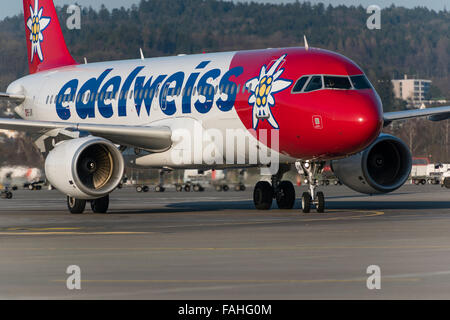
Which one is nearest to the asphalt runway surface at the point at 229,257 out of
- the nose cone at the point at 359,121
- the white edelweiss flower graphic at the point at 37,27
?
the nose cone at the point at 359,121

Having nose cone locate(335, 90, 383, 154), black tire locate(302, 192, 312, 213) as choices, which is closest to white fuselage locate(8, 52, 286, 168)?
black tire locate(302, 192, 312, 213)

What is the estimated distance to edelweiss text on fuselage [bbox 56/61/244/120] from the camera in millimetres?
29109

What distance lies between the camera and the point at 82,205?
29281mm

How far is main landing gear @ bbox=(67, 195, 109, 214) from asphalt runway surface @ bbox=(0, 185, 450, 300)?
402 cm

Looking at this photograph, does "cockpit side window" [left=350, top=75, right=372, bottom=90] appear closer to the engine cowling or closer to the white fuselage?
the white fuselage

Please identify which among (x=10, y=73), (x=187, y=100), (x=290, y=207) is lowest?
(x=290, y=207)

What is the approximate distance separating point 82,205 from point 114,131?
8.11 feet

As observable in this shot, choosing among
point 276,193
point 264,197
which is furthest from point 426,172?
point 264,197

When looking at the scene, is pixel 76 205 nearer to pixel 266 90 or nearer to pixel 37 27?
pixel 266 90

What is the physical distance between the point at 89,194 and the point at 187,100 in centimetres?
510

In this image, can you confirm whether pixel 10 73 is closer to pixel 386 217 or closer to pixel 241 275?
pixel 386 217

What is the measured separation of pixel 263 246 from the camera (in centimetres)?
1666

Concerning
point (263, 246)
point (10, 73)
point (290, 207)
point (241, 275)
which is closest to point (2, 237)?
point (263, 246)
